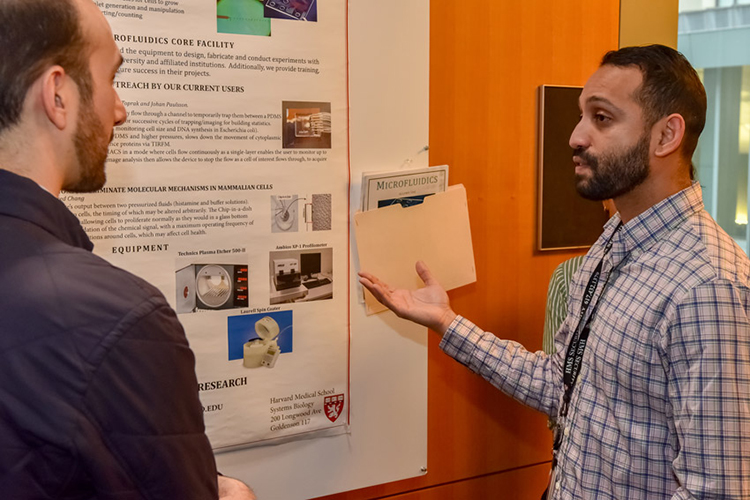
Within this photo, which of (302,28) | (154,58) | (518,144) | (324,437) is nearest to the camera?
(154,58)

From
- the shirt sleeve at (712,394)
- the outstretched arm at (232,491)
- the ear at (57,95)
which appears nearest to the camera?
the ear at (57,95)

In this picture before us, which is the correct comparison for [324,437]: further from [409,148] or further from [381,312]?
[409,148]

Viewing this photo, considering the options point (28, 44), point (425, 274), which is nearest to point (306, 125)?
point (425, 274)

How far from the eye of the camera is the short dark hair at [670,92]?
131 cm

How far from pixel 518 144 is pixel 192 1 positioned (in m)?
0.95

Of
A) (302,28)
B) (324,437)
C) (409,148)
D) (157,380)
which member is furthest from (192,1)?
(324,437)

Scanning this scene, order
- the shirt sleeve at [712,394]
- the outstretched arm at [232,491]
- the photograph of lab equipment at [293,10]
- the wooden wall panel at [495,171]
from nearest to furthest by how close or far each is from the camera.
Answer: the outstretched arm at [232,491]
the shirt sleeve at [712,394]
the photograph of lab equipment at [293,10]
the wooden wall panel at [495,171]

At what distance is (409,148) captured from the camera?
1.61m

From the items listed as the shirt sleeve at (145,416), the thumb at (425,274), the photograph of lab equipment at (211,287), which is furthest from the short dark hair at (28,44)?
the thumb at (425,274)

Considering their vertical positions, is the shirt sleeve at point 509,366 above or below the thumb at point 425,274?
below

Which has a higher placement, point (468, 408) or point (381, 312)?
point (381, 312)

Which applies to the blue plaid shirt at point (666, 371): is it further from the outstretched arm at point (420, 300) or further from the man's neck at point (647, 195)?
the outstretched arm at point (420, 300)

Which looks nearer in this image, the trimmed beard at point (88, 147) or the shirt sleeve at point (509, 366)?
the trimmed beard at point (88, 147)

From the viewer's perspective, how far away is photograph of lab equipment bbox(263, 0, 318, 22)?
141 cm
